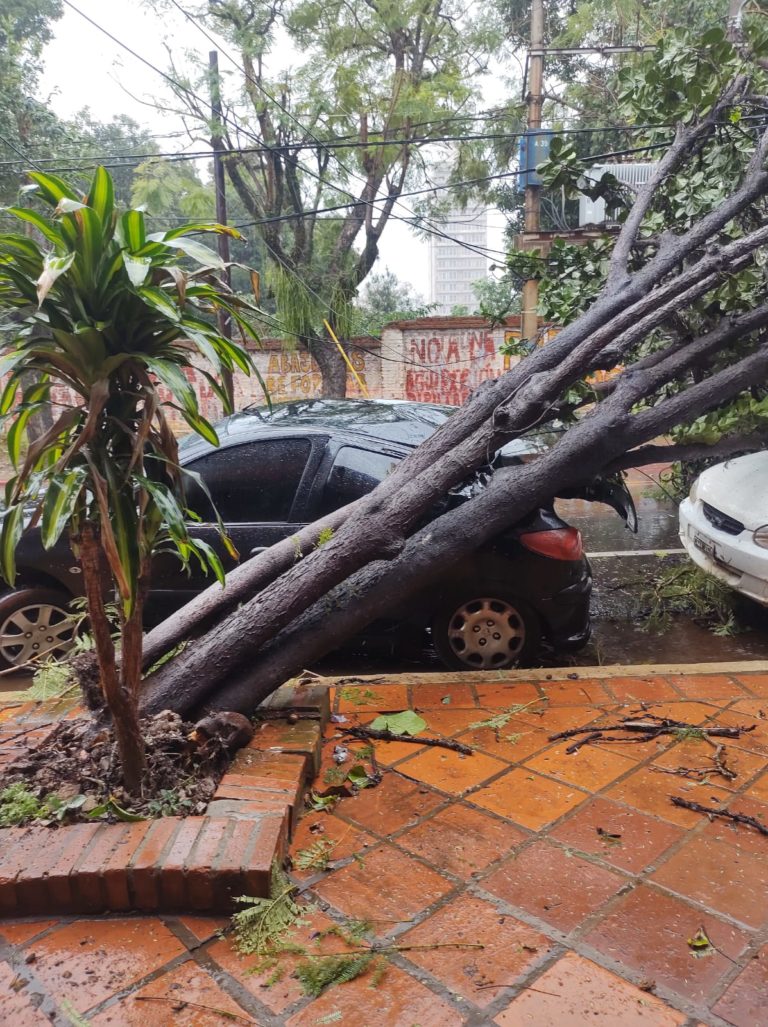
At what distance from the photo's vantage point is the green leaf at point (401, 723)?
3250 mm

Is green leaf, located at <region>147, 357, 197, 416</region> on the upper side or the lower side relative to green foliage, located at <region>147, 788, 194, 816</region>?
upper

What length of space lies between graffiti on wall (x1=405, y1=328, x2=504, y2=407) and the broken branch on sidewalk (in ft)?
40.6

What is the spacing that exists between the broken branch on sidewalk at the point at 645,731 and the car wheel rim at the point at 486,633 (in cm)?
93

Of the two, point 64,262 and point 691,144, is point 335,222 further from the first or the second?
point 64,262

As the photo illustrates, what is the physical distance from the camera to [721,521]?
15.8 ft

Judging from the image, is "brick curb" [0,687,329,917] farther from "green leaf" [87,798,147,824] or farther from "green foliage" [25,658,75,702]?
"green foliage" [25,658,75,702]

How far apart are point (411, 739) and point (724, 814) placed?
1.28m

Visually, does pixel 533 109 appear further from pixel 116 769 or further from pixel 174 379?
pixel 116 769

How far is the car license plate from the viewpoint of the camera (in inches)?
→ 189


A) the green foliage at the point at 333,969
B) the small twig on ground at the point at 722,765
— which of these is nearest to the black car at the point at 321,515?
the small twig on ground at the point at 722,765

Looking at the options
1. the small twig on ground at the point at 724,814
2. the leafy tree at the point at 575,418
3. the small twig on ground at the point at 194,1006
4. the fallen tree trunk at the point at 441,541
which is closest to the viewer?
the small twig on ground at the point at 194,1006

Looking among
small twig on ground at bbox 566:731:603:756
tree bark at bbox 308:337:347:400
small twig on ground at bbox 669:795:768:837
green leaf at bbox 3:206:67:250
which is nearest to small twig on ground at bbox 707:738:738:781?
small twig on ground at bbox 669:795:768:837

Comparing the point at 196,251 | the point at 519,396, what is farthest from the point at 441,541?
the point at 196,251

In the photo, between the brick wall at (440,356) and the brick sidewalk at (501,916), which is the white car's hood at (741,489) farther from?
the brick wall at (440,356)
